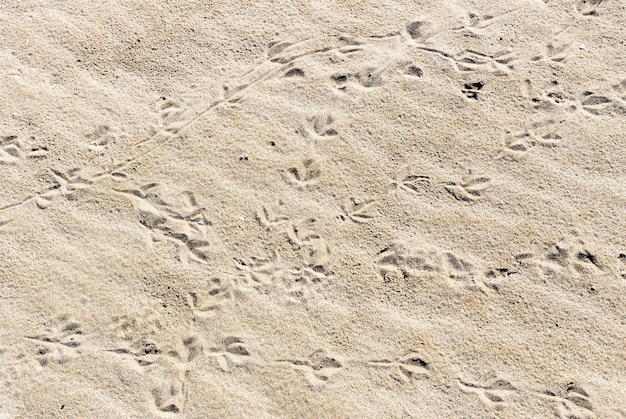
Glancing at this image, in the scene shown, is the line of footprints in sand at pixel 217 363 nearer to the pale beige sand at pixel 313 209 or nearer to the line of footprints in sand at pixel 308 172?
the pale beige sand at pixel 313 209

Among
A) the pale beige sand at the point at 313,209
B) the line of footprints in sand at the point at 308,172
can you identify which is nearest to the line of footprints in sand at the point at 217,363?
the pale beige sand at the point at 313,209

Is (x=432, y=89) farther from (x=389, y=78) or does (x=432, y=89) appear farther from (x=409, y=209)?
(x=409, y=209)

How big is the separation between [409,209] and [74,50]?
266 cm

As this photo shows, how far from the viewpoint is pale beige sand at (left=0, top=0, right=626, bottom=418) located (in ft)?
11.4

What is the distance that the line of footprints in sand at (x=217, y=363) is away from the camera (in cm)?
342

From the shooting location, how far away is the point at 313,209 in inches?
146

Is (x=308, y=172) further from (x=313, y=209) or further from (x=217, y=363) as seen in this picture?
(x=217, y=363)

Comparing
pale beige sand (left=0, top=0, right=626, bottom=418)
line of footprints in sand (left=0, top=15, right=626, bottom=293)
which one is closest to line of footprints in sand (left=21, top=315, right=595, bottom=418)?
pale beige sand (left=0, top=0, right=626, bottom=418)

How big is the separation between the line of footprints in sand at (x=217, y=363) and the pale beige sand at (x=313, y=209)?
1 cm

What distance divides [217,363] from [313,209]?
1167 mm

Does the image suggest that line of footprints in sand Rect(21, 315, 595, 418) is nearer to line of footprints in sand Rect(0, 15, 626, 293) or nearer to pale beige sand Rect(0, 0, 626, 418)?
pale beige sand Rect(0, 0, 626, 418)

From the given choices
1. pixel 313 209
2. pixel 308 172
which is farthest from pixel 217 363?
pixel 308 172

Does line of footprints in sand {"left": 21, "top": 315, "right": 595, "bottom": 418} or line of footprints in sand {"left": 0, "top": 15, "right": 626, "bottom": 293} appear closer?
line of footprints in sand {"left": 21, "top": 315, "right": 595, "bottom": 418}

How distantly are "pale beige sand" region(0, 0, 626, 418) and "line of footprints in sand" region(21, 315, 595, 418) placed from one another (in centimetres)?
1
